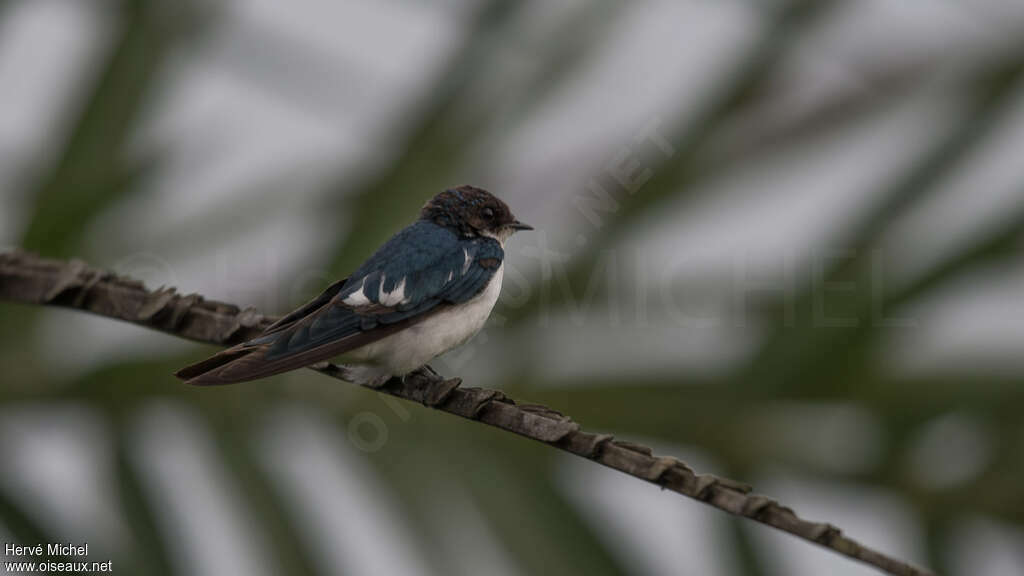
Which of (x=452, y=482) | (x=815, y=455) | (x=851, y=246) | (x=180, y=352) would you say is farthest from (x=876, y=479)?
(x=180, y=352)

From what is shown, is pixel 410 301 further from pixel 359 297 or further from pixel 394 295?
pixel 359 297

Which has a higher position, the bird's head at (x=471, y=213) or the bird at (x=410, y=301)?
the bird's head at (x=471, y=213)

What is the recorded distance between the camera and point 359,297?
201 centimetres

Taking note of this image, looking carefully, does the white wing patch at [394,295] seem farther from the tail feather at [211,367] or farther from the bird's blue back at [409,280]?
the tail feather at [211,367]

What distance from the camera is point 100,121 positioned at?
2182mm

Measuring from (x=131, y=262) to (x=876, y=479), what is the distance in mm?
1431

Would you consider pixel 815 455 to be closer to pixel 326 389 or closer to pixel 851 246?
pixel 851 246

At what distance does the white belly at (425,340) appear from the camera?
82.0 inches

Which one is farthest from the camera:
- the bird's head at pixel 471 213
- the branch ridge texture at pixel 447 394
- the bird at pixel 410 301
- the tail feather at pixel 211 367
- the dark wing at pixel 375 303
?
the bird's head at pixel 471 213

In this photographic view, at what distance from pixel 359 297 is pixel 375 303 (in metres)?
0.04

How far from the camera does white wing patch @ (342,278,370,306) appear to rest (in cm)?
200

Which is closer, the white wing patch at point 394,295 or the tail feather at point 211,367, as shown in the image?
the tail feather at point 211,367

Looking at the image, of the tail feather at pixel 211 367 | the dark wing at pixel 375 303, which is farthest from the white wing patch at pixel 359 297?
the tail feather at pixel 211 367

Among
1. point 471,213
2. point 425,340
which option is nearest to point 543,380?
point 425,340
